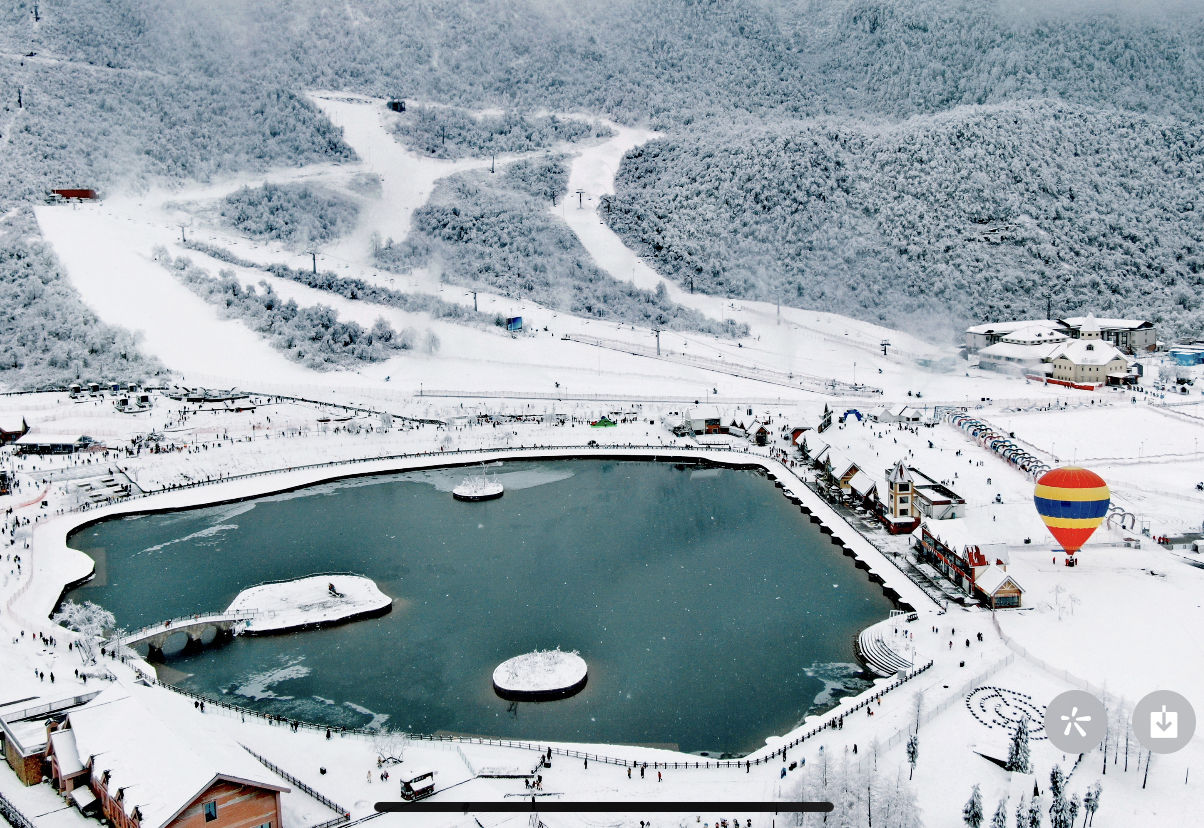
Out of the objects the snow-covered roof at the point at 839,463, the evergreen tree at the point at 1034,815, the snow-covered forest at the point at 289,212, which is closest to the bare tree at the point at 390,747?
the evergreen tree at the point at 1034,815

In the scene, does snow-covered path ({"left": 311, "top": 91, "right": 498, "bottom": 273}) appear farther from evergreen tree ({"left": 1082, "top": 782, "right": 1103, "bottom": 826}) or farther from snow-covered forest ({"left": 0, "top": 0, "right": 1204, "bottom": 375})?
evergreen tree ({"left": 1082, "top": 782, "right": 1103, "bottom": 826})

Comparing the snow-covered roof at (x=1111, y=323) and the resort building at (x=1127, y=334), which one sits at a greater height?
the snow-covered roof at (x=1111, y=323)

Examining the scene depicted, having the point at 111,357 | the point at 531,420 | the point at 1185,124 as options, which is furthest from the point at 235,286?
the point at 1185,124

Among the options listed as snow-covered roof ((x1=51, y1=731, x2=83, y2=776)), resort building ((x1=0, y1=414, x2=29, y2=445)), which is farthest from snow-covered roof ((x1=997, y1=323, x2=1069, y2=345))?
snow-covered roof ((x1=51, y1=731, x2=83, y2=776))

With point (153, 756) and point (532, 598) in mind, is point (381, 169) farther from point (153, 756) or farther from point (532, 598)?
point (153, 756)

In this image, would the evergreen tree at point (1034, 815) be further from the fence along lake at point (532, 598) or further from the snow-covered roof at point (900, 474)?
the snow-covered roof at point (900, 474)

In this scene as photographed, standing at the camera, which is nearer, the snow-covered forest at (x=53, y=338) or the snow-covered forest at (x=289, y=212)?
the snow-covered forest at (x=53, y=338)

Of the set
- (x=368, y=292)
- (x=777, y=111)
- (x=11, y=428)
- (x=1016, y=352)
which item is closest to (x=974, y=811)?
(x=11, y=428)
